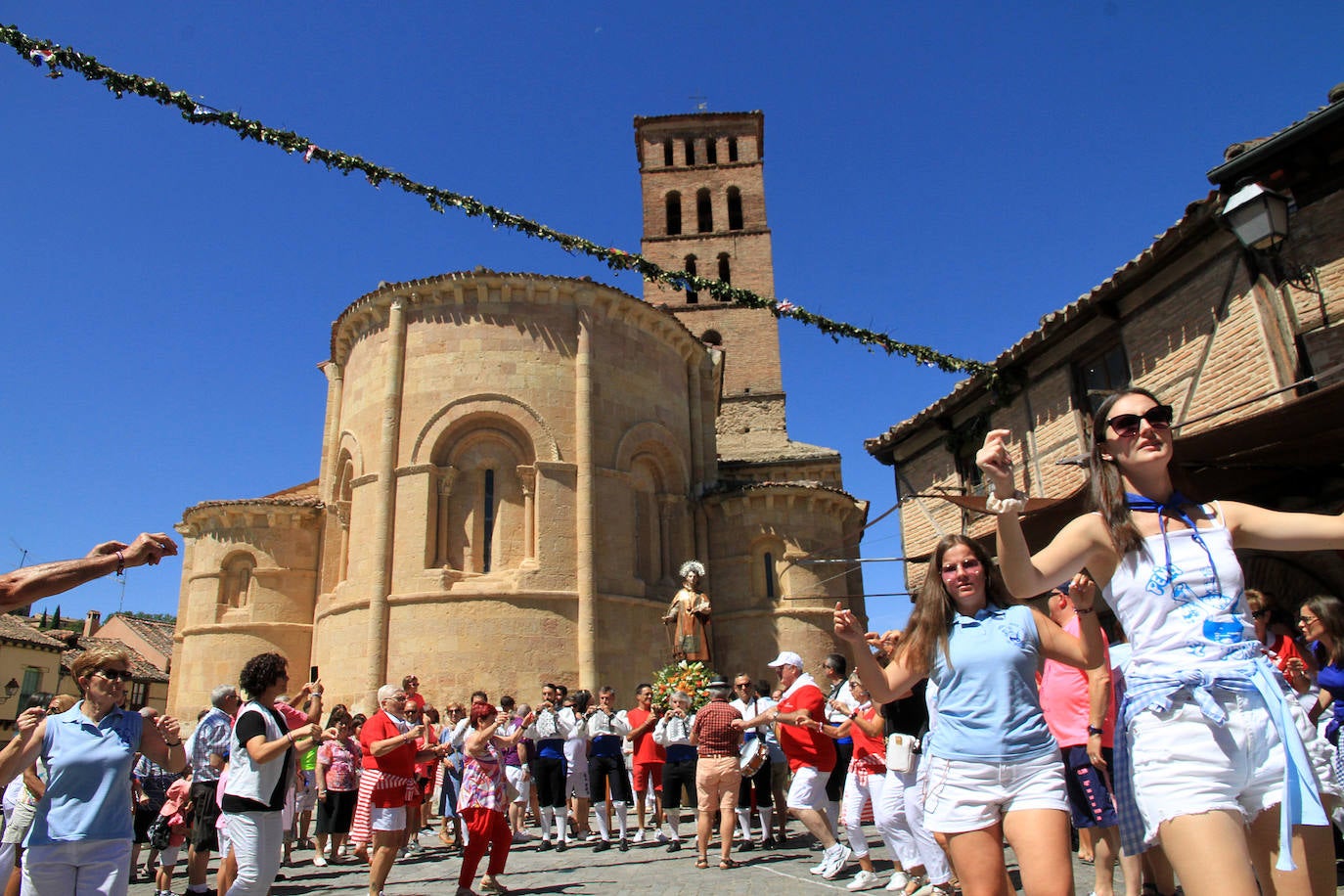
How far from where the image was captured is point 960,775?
10.9ft

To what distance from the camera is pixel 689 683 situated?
1420cm

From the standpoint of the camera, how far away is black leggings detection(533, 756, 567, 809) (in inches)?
419

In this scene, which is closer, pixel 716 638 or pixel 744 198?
pixel 716 638

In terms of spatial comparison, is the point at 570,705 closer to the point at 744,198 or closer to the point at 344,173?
the point at 344,173

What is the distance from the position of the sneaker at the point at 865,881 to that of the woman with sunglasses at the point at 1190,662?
4.58 metres

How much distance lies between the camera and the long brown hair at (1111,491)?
2.77m

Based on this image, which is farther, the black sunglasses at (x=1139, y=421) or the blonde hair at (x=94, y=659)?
the blonde hair at (x=94, y=659)

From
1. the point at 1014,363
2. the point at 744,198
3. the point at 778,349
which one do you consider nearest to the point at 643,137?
the point at 744,198

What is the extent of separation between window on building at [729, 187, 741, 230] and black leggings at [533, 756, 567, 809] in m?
32.6

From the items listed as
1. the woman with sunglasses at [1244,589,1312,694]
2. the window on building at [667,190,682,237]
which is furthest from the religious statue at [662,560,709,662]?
the window on building at [667,190,682,237]

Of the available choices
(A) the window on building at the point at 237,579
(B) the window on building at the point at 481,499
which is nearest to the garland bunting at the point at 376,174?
(B) the window on building at the point at 481,499

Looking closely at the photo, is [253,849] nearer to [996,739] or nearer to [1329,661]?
[996,739]

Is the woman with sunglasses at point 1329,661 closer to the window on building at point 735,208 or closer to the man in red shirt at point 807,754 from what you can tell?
the man in red shirt at point 807,754

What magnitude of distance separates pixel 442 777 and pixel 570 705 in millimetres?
2244
